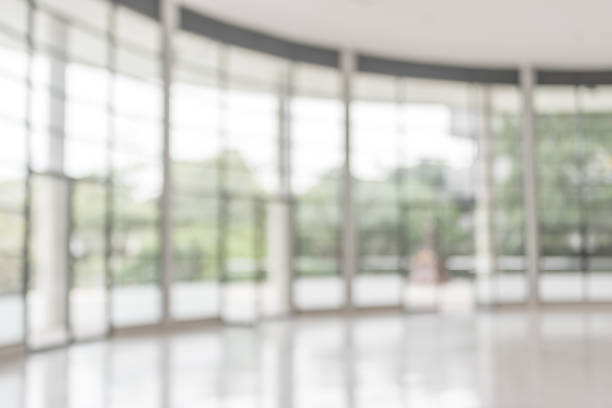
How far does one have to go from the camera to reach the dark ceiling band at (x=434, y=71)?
619 inches

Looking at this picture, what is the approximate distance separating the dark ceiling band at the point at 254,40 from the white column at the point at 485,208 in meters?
4.25

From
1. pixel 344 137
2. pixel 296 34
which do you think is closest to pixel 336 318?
pixel 344 137

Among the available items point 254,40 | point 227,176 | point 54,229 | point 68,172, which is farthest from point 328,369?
point 254,40

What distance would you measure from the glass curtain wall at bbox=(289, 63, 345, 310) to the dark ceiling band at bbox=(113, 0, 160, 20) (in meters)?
3.73

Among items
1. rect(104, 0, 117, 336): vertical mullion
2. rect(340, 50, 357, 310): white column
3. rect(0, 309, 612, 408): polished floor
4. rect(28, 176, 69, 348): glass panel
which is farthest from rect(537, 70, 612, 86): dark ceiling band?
rect(28, 176, 69, 348): glass panel

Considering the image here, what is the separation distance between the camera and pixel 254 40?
13867mm

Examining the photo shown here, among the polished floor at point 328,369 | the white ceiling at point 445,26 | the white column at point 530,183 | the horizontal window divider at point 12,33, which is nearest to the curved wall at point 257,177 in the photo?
the horizontal window divider at point 12,33

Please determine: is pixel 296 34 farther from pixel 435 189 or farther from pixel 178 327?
pixel 178 327

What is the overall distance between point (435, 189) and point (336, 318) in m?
4.40

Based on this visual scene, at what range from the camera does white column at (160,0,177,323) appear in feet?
39.8

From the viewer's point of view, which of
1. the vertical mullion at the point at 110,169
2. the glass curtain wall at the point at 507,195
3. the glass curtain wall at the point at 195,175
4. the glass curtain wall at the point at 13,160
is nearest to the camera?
the glass curtain wall at the point at 13,160

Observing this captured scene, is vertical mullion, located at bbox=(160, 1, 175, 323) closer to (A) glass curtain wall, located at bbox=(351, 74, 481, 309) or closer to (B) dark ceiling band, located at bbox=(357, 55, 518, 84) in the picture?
(A) glass curtain wall, located at bbox=(351, 74, 481, 309)

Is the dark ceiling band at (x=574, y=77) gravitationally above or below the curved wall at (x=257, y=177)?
above

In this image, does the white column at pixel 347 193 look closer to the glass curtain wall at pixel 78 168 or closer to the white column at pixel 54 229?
the glass curtain wall at pixel 78 168
